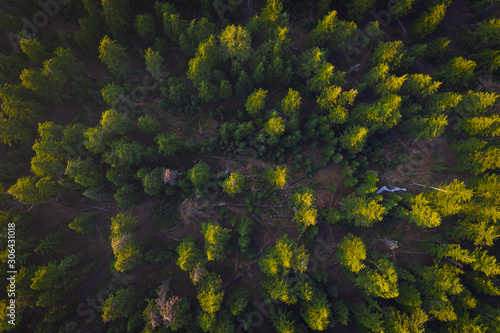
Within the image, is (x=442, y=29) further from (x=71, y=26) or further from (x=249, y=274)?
(x=71, y=26)

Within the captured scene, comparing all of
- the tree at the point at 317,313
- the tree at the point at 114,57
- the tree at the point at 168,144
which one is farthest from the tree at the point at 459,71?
the tree at the point at 114,57

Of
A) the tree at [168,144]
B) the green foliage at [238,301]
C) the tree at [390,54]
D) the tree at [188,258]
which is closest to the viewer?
the tree at [188,258]

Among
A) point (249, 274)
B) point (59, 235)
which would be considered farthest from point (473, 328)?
point (59, 235)

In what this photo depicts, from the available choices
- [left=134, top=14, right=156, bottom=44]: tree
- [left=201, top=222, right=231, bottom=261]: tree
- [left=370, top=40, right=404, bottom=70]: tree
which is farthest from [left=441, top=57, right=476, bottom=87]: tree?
[left=134, top=14, right=156, bottom=44]: tree

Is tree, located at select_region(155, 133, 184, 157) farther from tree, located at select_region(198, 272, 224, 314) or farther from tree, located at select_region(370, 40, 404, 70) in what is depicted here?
tree, located at select_region(370, 40, 404, 70)

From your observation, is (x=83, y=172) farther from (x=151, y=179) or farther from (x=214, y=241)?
(x=214, y=241)

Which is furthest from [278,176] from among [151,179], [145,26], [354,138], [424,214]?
[145,26]

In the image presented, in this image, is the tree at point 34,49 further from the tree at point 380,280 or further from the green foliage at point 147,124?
the tree at point 380,280
